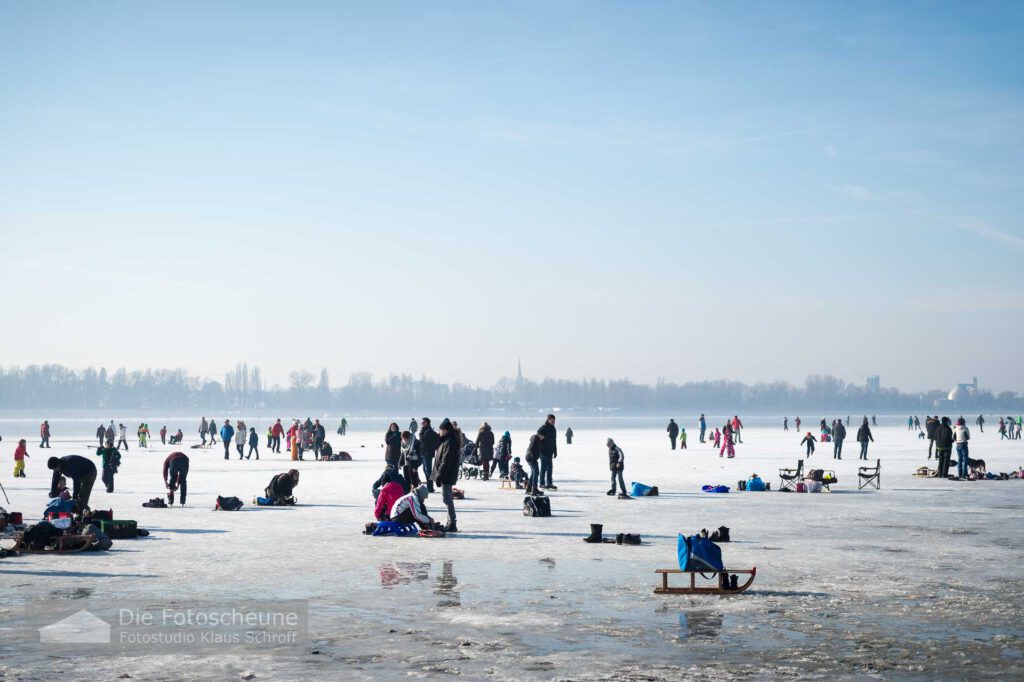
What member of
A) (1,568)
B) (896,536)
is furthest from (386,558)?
(896,536)

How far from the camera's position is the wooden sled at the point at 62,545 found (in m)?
14.3

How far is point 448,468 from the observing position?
17062 mm

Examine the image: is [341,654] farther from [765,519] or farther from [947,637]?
[765,519]

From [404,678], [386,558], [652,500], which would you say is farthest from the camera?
[652,500]

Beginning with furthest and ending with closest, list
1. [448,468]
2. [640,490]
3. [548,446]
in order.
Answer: [548,446] → [640,490] → [448,468]

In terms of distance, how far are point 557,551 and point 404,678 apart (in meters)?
7.13

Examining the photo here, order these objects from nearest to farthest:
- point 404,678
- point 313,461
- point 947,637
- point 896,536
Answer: point 404,678
point 947,637
point 896,536
point 313,461

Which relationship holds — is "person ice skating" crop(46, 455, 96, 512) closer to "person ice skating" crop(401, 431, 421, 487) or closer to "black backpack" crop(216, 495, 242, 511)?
"black backpack" crop(216, 495, 242, 511)

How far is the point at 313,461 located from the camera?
135 ft

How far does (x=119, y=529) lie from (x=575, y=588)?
27.1 feet

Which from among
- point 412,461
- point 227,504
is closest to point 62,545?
point 227,504

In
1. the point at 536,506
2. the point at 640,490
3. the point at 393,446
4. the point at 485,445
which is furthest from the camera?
the point at 485,445

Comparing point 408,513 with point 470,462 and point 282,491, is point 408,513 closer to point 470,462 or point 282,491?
point 282,491

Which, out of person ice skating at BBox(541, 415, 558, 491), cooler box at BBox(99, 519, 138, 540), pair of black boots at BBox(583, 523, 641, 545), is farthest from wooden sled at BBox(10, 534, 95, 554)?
person ice skating at BBox(541, 415, 558, 491)
